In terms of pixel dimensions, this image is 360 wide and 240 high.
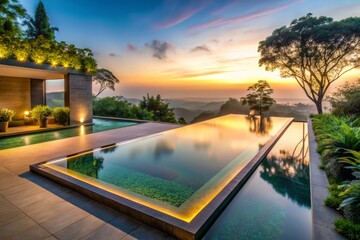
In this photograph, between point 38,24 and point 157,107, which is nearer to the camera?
point 38,24

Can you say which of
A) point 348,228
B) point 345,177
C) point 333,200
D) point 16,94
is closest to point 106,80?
point 16,94

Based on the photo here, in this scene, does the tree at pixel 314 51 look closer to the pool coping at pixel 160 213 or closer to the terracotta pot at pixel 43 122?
the pool coping at pixel 160 213

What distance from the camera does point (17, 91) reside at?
9.50m

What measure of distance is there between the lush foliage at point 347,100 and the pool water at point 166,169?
5984 mm

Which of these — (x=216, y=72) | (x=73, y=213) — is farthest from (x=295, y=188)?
(x=216, y=72)

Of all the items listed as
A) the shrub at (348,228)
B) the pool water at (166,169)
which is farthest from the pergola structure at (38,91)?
the shrub at (348,228)

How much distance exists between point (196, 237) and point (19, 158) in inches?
185

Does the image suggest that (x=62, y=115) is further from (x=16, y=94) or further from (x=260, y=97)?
(x=260, y=97)

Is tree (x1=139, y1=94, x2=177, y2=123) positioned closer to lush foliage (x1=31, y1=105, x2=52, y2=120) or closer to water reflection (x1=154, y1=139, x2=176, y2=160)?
lush foliage (x1=31, y1=105, x2=52, y2=120)

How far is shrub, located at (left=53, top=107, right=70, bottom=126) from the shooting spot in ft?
28.4

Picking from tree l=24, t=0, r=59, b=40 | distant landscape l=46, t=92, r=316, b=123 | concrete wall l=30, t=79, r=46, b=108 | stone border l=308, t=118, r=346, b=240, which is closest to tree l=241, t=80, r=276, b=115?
distant landscape l=46, t=92, r=316, b=123

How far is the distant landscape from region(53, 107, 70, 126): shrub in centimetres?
376

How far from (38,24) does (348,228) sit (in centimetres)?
2142

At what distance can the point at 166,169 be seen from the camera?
13.9 feet
